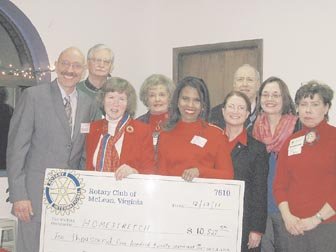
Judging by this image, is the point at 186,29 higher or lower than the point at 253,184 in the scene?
higher

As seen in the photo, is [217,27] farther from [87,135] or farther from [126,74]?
[87,135]

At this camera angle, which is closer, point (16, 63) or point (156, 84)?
point (156, 84)

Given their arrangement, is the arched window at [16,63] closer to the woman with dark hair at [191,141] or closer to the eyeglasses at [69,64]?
the eyeglasses at [69,64]

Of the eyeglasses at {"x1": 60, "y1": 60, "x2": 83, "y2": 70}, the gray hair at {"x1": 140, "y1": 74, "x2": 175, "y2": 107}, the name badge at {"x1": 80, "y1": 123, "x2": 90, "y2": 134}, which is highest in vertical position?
the eyeglasses at {"x1": 60, "y1": 60, "x2": 83, "y2": 70}

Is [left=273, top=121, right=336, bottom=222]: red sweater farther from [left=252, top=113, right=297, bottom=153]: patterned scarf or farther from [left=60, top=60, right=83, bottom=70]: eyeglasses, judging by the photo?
[left=60, top=60, right=83, bottom=70]: eyeglasses

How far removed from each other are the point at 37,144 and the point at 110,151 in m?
0.48

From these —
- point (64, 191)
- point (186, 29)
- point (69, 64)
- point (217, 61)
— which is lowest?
point (64, 191)

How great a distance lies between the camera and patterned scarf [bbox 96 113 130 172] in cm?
283

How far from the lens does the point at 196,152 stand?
2.75 metres

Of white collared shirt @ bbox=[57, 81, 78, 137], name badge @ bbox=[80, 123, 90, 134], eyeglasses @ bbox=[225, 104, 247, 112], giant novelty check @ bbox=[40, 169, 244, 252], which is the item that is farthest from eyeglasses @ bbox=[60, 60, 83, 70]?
eyeglasses @ bbox=[225, 104, 247, 112]

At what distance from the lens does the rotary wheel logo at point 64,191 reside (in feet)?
9.31

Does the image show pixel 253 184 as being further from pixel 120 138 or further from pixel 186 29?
pixel 186 29

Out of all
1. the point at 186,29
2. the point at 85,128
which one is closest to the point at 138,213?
the point at 85,128

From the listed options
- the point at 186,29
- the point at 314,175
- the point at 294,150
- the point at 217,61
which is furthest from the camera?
the point at 186,29
